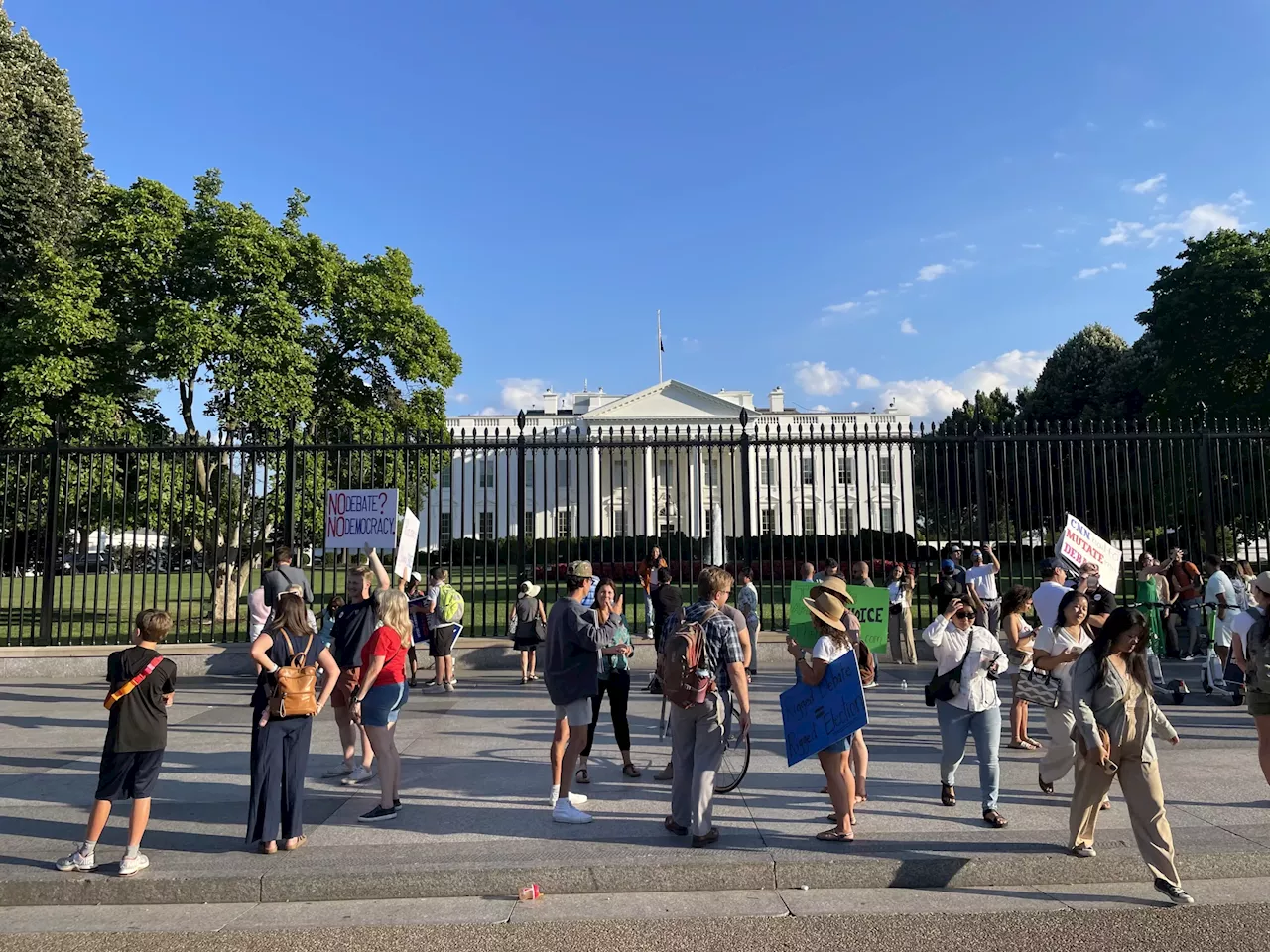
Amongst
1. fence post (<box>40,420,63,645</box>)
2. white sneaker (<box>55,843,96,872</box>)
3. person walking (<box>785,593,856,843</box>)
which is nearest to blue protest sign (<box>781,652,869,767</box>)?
person walking (<box>785,593,856,843</box>)

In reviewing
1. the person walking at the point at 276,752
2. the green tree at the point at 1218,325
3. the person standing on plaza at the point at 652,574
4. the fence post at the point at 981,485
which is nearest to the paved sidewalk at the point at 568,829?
the person walking at the point at 276,752

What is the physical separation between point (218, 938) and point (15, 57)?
21190 millimetres

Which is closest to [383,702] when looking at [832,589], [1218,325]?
[832,589]

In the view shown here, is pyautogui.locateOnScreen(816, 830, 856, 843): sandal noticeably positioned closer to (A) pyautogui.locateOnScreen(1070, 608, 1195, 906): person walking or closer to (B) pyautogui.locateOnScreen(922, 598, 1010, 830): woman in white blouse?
(B) pyautogui.locateOnScreen(922, 598, 1010, 830): woman in white blouse

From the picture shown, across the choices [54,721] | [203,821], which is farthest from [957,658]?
[54,721]

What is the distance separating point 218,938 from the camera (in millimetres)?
4180

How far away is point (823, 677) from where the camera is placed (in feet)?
17.3

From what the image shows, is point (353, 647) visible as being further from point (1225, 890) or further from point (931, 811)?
point (1225, 890)

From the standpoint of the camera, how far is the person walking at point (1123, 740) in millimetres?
4461

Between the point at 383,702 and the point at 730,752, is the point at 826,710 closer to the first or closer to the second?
the point at 730,752

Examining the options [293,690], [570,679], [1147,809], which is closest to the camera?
[1147,809]

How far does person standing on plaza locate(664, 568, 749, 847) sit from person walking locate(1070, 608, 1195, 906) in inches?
76.4

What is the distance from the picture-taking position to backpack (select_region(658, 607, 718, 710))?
497 centimetres

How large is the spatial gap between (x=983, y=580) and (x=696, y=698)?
27.3ft
